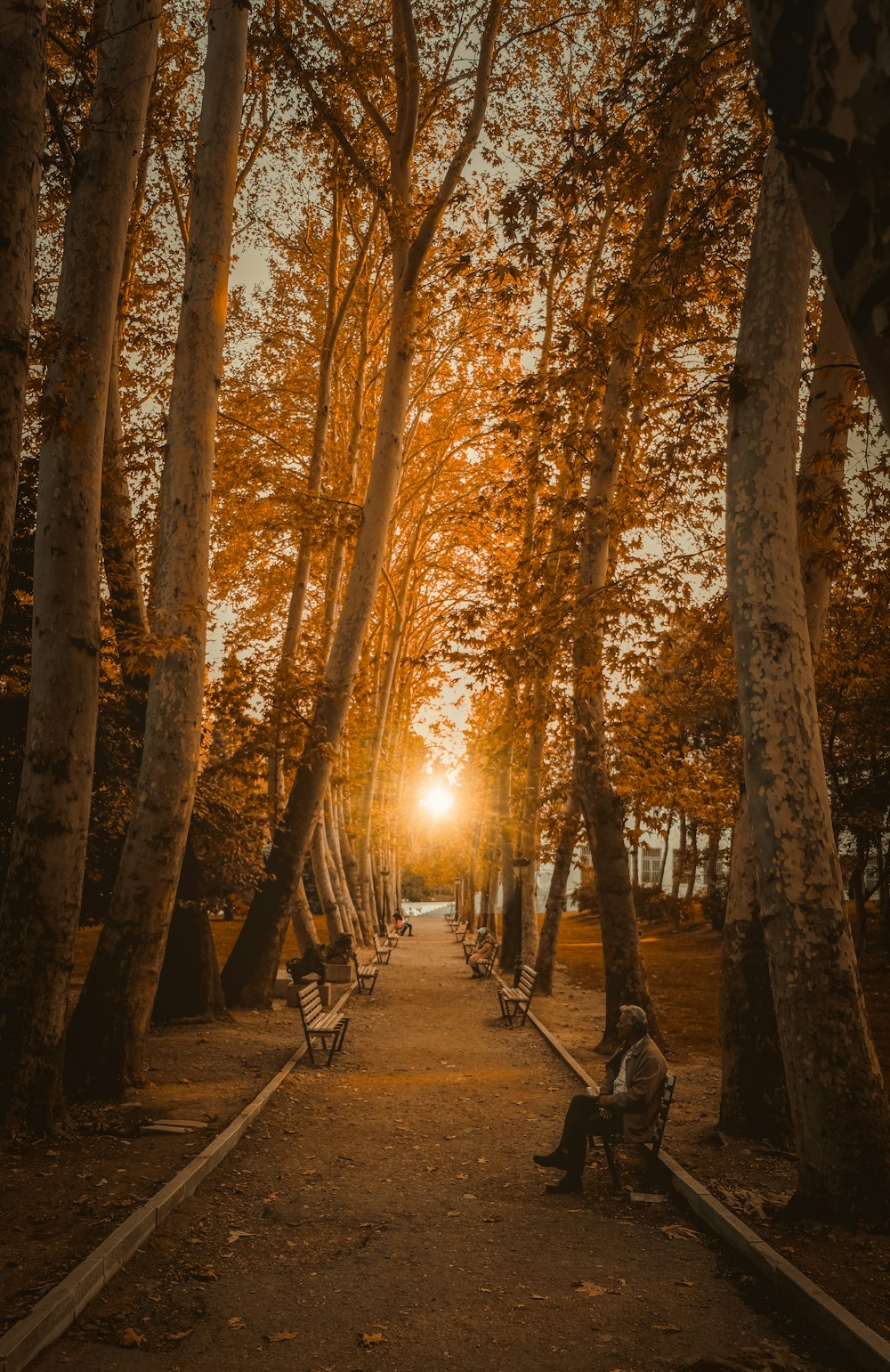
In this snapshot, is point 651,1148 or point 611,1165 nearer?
point 611,1165

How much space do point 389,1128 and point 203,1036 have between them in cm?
504

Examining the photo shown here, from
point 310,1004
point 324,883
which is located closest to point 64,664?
point 310,1004

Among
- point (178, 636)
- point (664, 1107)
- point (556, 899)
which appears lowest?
point (664, 1107)

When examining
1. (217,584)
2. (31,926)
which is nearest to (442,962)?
(217,584)

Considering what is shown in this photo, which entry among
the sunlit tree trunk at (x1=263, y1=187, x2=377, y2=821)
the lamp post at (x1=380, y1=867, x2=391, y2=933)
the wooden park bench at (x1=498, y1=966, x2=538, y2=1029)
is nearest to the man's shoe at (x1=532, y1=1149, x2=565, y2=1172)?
the wooden park bench at (x1=498, y1=966, x2=538, y2=1029)

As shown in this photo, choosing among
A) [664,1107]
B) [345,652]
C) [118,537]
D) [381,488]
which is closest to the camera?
[664,1107]

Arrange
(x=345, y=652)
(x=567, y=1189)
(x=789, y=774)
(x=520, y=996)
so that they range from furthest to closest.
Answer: (x=520, y=996), (x=345, y=652), (x=567, y=1189), (x=789, y=774)

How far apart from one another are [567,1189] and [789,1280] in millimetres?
2371

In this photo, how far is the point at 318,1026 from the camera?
1197cm

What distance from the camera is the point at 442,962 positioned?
106 feet

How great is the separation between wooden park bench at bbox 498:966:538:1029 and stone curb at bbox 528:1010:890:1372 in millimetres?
8740

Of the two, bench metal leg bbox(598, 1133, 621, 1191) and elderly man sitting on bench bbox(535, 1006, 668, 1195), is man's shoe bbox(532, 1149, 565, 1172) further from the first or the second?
bench metal leg bbox(598, 1133, 621, 1191)

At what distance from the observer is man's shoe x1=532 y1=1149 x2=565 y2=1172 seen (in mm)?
7152

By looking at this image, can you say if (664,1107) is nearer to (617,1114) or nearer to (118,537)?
(617,1114)
